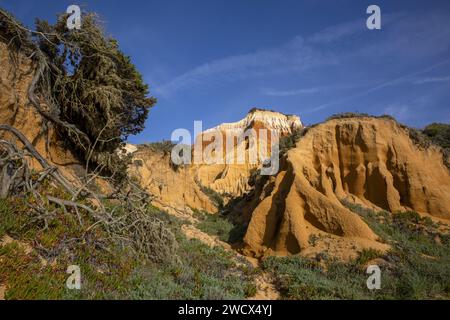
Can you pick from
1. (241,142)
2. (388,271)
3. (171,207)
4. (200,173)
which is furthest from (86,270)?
(241,142)

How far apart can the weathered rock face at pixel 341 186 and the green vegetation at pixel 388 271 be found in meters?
1.05

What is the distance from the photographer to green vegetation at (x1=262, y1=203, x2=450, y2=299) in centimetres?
765

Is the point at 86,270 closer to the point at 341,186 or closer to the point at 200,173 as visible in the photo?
the point at 341,186

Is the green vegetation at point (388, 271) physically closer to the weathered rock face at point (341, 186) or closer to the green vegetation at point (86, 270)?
the weathered rock face at point (341, 186)

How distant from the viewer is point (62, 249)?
678 centimetres

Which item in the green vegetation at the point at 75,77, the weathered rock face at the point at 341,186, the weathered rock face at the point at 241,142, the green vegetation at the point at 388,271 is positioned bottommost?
the green vegetation at the point at 388,271

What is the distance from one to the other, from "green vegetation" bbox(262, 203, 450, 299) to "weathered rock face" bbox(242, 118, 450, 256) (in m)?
1.05

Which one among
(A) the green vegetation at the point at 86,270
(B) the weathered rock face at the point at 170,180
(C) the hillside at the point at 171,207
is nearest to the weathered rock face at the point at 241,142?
(B) the weathered rock face at the point at 170,180

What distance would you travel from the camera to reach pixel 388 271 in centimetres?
903

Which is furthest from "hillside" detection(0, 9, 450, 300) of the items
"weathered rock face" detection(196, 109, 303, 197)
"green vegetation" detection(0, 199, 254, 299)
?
"weathered rock face" detection(196, 109, 303, 197)

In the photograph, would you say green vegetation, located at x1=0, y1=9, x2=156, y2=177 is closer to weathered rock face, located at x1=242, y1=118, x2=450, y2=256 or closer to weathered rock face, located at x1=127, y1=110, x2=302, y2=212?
weathered rock face, located at x1=127, y1=110, x2=302, y2=212

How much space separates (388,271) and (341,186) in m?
6.81

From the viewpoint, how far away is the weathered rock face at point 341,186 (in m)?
11.9

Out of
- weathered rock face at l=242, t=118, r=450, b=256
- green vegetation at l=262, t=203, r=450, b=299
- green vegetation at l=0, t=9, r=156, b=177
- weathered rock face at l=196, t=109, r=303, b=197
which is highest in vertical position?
weathered rock face at l=196, t=109, r=303, b=197
